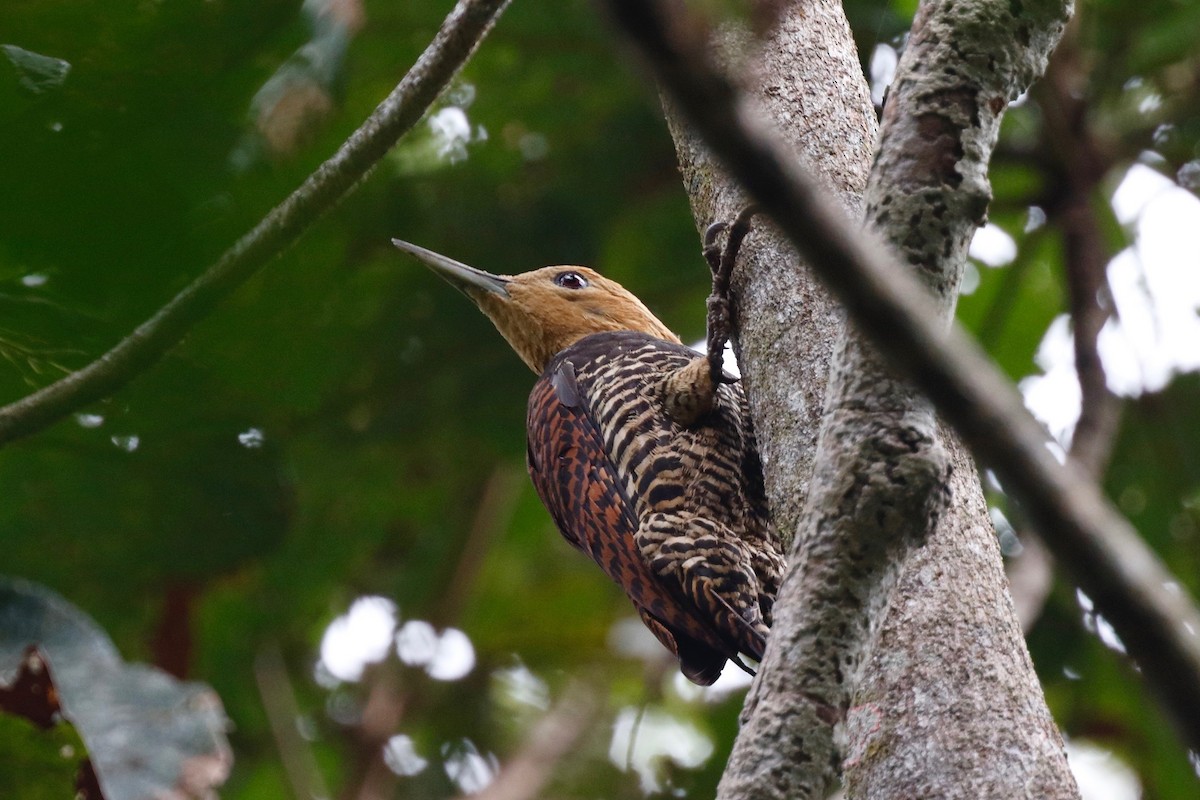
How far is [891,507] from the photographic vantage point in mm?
1516

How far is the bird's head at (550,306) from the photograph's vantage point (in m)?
4.37

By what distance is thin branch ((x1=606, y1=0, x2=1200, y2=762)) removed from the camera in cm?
77

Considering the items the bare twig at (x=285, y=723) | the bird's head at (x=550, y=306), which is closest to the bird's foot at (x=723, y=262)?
the bird's head at (x=550, y=306)

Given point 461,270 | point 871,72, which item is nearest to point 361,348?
point 461,270

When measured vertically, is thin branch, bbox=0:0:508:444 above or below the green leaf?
above

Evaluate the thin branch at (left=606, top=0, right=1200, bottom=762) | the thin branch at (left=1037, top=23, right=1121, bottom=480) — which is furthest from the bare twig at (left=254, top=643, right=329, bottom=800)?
the thin branch at (left=606, top=0, right=1200, bottom=762)

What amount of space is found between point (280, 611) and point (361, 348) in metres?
1.27

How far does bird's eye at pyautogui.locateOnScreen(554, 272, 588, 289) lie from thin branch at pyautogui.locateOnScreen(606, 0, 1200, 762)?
358 cm

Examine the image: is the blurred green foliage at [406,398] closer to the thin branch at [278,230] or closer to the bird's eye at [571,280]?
the thin branch at [278,230]

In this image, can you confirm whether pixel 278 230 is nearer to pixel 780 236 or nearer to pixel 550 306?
pixel 780 236

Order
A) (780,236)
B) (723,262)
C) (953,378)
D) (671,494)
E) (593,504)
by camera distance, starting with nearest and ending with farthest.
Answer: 1. (953,378)
2. (780,236)
3. (723,262)
4. (671,494)
5. (593,504)

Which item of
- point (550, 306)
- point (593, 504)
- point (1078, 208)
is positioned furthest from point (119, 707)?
point (1078, 208)

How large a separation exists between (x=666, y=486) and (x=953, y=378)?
2394 mm

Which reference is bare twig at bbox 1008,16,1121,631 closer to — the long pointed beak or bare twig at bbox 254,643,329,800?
the long pointed beak
